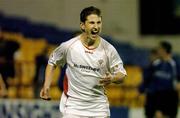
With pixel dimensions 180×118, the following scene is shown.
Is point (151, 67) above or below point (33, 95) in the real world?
above

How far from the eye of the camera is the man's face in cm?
778

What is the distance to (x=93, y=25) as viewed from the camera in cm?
778

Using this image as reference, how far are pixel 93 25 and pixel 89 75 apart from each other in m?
0.51

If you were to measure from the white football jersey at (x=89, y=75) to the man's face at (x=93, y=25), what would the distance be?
0.19 m

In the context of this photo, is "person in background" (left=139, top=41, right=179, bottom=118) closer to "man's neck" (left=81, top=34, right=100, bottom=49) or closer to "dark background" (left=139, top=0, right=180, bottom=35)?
Result: "man's neck" (left=81, top=34, right=100, bottom=49)

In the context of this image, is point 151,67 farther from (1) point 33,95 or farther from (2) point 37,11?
(2) point 37,11

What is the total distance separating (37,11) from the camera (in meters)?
22.2

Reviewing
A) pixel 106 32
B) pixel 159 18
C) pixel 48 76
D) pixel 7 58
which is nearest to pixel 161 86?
pixel 7 58

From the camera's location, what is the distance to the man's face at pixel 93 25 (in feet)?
25.5

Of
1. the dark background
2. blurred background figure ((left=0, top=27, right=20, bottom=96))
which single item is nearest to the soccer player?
blurred background figure ((left=0, top=27, right=20, bottom=96))

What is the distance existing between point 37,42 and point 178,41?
17.8 ft

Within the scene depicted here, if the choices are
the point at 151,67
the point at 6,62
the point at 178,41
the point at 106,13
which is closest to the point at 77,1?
the point at 106,13

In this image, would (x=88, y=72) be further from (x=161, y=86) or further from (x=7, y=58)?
(x=7, y=58)

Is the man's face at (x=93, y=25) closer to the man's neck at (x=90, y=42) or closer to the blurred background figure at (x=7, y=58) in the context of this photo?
the man's neck at (x=90, y=42)
